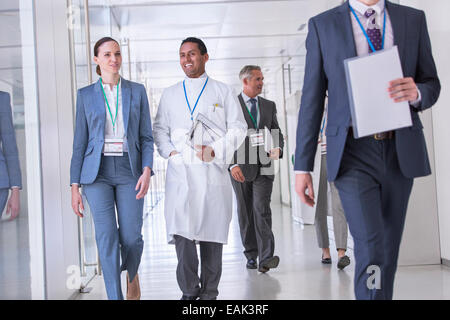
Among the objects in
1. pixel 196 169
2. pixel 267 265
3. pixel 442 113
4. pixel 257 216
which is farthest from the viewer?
pixel 257 216

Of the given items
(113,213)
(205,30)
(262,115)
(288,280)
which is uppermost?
(205,30)

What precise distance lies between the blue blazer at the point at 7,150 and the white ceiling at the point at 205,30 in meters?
1.83

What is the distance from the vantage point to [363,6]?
7.68 ft

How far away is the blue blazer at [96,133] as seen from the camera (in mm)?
3387

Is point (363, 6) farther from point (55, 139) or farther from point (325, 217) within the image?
point (325, 217)

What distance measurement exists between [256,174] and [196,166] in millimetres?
1553

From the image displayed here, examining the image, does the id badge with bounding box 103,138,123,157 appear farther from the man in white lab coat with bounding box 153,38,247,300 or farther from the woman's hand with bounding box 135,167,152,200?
the man in white lab coat with bounding box 153,38,247,300

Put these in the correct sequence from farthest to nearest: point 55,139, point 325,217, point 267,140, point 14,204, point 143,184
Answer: point 325,217
point 267,140
point 55,139
point 143,184
point 14,204

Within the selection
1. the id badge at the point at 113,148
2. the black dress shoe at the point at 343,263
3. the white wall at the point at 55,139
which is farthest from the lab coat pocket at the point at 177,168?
the black dress shoe at the point at 343,263

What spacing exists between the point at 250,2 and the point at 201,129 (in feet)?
14.8

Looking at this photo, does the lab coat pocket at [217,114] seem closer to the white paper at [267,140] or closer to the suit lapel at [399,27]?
the white paper at [267,140]

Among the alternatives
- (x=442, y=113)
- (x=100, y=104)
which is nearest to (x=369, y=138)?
(x=100, y=104)
